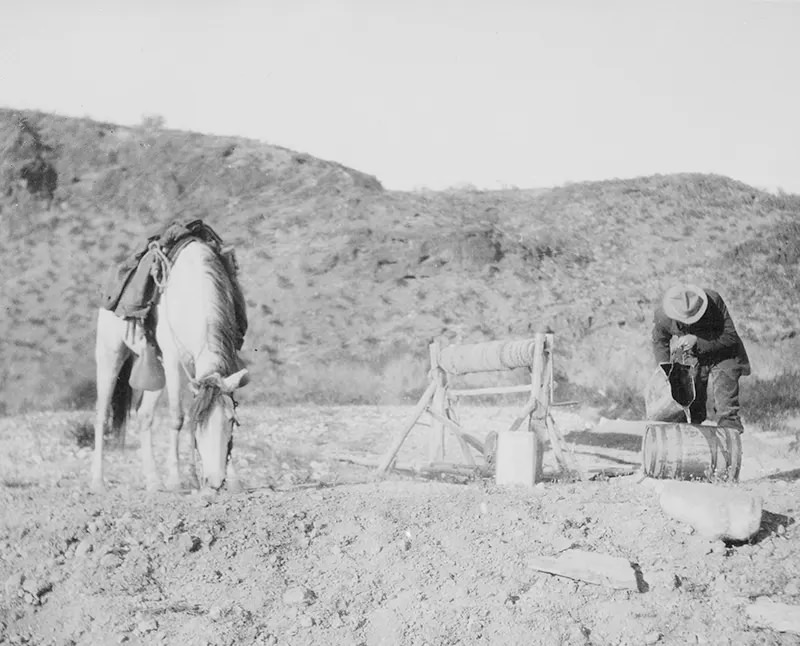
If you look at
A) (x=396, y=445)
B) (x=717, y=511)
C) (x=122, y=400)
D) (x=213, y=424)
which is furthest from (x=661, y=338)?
(x=122, y=400)

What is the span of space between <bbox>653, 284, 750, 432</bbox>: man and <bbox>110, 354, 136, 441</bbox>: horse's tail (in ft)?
18.2

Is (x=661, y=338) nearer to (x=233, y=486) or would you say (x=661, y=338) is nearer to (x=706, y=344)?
(x=706, y=344)

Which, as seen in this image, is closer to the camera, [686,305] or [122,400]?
[686,305]

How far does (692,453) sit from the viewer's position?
21.1 feet

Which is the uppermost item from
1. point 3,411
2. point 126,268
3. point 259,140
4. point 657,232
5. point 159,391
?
point 259,140

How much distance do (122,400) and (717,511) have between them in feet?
21.1

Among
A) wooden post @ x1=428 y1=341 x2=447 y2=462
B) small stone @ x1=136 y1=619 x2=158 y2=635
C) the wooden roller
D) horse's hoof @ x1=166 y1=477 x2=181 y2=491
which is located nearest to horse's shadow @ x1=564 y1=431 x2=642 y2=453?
wooden post @ x1=428 y1=341 x2=447 y2=462

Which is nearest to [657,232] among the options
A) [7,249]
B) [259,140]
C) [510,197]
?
[510,197]

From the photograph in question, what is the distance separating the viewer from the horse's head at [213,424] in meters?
6.84

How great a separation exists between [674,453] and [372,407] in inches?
358

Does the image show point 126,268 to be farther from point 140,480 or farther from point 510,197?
point 510,197

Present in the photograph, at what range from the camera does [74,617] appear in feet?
16.9

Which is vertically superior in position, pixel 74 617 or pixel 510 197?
pixel 510 197

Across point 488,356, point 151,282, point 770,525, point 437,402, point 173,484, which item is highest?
point 151,282
